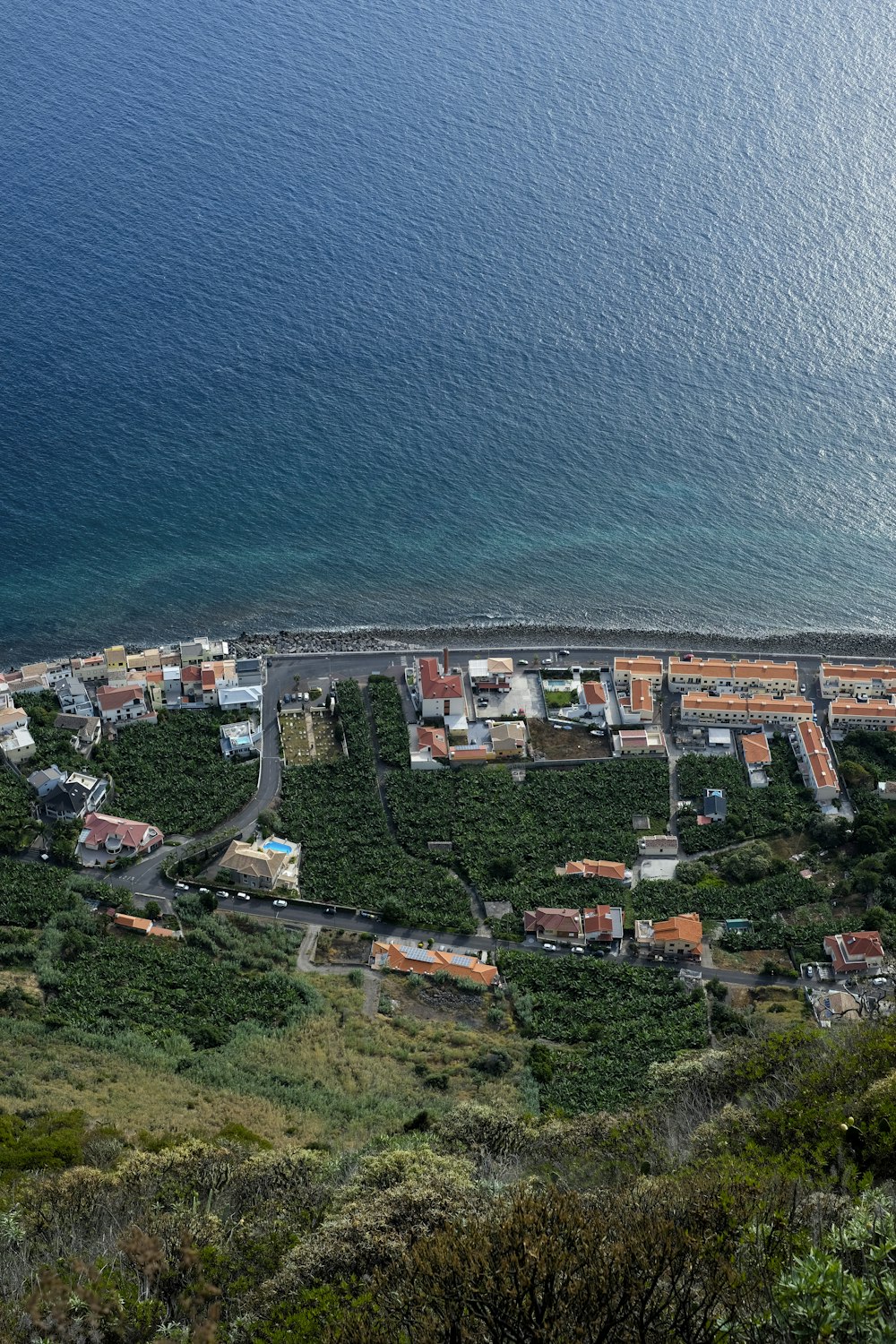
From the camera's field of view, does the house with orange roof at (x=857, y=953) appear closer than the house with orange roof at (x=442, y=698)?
Yes

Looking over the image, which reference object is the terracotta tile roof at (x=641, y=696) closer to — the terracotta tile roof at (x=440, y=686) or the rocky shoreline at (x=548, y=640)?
the rocky shoreline at (x=548, y=640)

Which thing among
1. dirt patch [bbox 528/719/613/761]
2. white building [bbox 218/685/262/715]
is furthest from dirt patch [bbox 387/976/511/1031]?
white building [bbox 218/685/262/715]

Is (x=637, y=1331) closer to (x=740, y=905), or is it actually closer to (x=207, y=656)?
(x=740, y=905)

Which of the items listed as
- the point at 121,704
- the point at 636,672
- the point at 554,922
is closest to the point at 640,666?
the point at 636,672

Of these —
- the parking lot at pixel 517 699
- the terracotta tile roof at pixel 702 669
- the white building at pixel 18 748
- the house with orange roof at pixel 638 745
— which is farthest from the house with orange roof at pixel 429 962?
the terracotta tile roof at pixel 702 669

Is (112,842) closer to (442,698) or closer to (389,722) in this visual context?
(389,722)

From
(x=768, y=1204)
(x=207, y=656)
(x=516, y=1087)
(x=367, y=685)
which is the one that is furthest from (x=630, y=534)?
(x=768, y=1204)

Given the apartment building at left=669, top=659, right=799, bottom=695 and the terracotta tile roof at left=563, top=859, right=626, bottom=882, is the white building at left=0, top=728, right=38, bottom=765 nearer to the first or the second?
the terracotta tile roof at left=563, top=859, right=626, bottom=882
